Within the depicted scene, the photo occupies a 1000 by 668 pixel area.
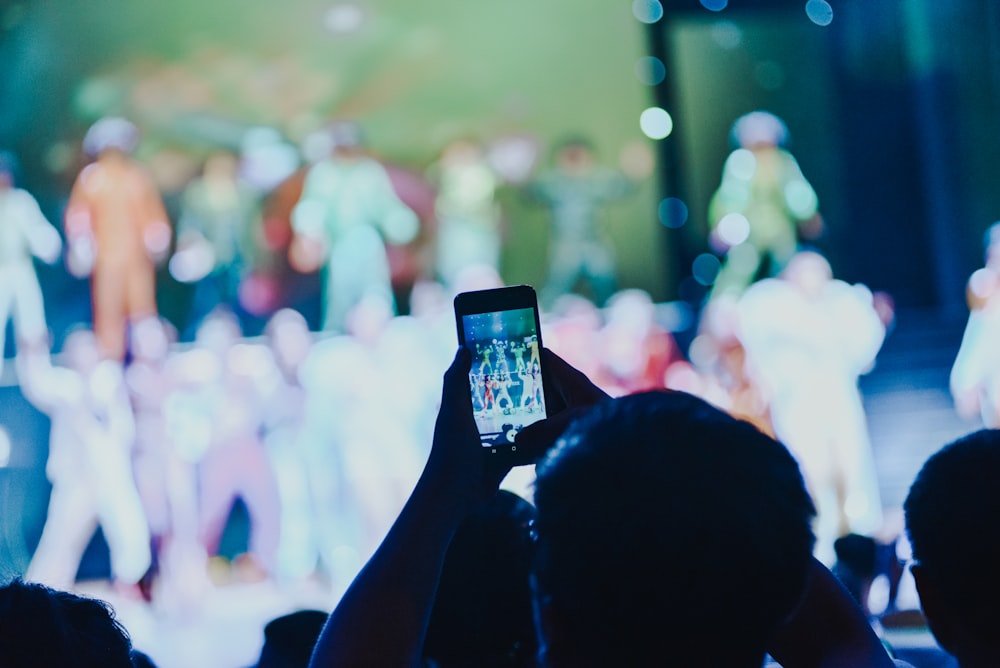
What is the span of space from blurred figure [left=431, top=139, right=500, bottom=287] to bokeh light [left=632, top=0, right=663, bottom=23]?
1.43 meters

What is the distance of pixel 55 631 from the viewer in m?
0.98

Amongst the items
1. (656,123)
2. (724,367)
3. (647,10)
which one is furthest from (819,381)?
(647,10)

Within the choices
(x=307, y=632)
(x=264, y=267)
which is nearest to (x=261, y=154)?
(x=264, y=267)

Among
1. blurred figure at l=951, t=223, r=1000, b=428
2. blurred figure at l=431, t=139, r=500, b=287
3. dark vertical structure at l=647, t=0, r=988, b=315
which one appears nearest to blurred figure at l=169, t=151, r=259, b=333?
blurred figure at l=431, t=139, r=500, b=287

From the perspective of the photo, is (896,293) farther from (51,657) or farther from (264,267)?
(51,657)

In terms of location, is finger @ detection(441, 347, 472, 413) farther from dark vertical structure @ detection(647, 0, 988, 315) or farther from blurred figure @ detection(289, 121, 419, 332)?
dark vertical structure @ detection(647, 0, 988, 315)

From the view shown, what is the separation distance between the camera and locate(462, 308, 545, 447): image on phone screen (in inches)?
47.5

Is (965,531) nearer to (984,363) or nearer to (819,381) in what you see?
(819,381)

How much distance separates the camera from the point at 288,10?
700cm

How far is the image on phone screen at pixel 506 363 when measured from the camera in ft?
3.96

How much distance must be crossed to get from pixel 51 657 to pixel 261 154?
6.07 m

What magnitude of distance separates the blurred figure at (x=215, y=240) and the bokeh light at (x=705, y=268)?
277cm

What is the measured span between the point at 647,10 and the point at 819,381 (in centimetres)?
276

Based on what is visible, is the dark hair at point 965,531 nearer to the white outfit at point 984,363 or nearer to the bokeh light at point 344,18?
the white outfit at point 984,363
